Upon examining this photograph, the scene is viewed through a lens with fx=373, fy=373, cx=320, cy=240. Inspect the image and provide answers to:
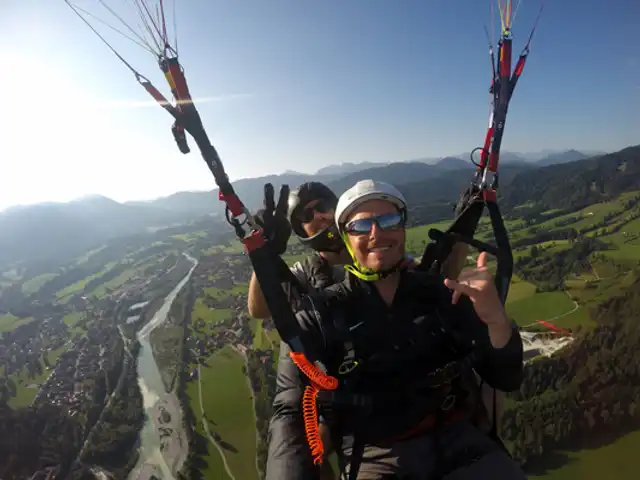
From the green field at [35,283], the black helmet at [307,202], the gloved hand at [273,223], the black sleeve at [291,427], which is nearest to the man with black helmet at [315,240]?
the black helmet at [307,202]

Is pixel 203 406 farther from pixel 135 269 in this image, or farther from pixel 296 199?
pixel 135 269

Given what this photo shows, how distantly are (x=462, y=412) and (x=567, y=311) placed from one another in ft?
191

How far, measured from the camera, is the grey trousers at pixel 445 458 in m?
2.17

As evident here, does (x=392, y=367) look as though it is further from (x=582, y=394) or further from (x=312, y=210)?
(x=582, y=394)

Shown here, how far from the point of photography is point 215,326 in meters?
64.4

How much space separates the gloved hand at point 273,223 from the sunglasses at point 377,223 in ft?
1.68

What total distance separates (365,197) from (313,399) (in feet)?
4.25

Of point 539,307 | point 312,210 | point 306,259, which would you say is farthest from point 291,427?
point 539,307

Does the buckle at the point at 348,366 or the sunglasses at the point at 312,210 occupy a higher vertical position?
the sunglasses at the point at 312,210

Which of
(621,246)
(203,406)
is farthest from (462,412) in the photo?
(621,246)

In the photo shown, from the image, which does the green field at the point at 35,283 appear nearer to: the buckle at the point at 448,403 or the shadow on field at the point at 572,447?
the shadow on field at the point at 572,447

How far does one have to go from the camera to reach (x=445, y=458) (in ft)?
7.40

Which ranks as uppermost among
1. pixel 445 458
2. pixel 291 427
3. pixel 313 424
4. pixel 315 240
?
pixel 315 240

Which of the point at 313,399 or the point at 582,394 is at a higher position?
the point at 313,399
